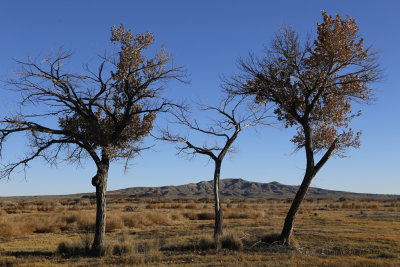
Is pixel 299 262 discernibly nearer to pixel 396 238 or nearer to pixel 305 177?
pixel 305 177

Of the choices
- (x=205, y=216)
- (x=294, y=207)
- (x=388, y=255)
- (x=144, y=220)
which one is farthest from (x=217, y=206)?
(x=205, y=216)

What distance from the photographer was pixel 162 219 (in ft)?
106

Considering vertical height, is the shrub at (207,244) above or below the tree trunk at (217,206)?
below

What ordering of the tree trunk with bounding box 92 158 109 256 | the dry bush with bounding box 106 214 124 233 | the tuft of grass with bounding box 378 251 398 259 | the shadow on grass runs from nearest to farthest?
the tuft of grass with bounding box 378 251 398 259 → the tree trunk with bounding box 92 158 109 256 → the shadow on grass → the dry bush with bounding box 106 214 124 233

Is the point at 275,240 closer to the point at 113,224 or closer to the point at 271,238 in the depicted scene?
the point at 271,238

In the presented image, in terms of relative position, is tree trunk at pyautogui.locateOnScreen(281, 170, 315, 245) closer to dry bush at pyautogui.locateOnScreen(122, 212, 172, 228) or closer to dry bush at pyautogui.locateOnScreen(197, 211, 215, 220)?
dry bush at pyautogui.locateOnScreen(122, 212, 172, 228)

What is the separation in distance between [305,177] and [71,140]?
32.3ft

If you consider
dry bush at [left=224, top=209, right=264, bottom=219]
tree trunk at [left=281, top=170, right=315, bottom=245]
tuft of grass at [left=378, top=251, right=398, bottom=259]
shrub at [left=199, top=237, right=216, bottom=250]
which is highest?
tree trunk at [left=281, top=170, right=315, bottom=245]

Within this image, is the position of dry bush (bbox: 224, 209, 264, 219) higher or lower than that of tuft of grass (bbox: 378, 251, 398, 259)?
higher

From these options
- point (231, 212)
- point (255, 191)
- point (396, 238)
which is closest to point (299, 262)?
point (396, 238)

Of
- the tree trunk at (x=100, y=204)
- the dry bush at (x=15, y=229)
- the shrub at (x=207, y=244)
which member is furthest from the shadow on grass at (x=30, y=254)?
the dry bush at (x=15, y=229)

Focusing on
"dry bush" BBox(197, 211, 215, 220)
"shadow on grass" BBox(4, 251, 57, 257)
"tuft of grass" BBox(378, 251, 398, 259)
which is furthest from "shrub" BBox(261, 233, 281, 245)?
"dry bush" BBox(197, 211, 215, 220)

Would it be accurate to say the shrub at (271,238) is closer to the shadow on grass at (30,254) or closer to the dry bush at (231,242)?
the dry bush at (231,242)

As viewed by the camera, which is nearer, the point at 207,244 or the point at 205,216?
the point at 207,244
